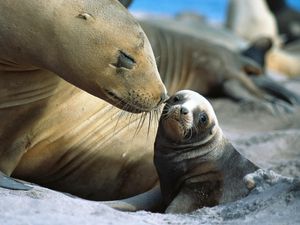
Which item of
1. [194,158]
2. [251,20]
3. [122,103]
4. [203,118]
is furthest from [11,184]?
[251,20]

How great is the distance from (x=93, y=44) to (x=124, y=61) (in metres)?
0.14

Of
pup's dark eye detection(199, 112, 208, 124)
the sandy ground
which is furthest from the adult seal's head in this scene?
pup's dark eye detection(199, 112, 208, 124)

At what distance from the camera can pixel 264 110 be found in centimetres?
718

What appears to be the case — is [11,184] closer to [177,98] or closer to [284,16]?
[177,98]

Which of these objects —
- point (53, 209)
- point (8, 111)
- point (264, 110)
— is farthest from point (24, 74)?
point (264, 110)

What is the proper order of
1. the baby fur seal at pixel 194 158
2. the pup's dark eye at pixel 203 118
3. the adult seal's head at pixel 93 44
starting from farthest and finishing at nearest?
the pup's dark eye at pixel 203 118 → the baby fur seal at pixel 194 158 → the adult seal's head at pixel 93 44

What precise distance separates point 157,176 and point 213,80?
346cm

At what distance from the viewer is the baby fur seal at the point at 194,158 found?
4004mm

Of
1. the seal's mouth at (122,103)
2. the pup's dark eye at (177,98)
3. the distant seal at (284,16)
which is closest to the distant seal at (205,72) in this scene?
the pup's dark eye at (177,98)

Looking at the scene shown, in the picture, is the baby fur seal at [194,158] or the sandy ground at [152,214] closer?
the sandy ground at [152,214]

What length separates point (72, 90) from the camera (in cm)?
401

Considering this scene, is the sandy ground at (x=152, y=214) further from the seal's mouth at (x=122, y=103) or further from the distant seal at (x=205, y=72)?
the distant seal at (x=205, y=72)

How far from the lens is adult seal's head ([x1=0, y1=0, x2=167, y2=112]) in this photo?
3375mm

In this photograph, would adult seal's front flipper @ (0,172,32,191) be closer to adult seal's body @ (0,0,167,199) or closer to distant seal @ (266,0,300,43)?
adult seal's body @ (0,0,167,199)
